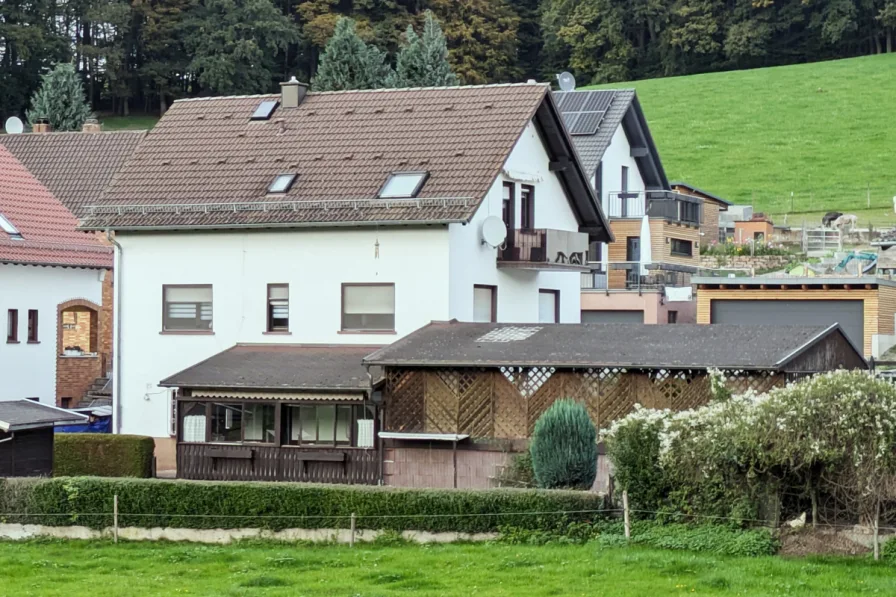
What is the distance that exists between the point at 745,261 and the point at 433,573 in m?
36.9

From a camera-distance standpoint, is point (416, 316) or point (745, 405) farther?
point (416, 316)

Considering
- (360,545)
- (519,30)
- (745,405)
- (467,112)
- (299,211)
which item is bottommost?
(360,545)

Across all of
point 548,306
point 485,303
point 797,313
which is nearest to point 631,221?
point 797,313

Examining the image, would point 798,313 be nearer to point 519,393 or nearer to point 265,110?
point 265,110

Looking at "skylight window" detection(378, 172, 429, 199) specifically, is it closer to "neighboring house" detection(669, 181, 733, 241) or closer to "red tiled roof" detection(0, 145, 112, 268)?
"red tiled roof" detection(0, 145, 112, 268)

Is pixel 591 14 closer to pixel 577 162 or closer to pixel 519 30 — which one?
pixel 519 30

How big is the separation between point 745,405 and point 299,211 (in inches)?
567

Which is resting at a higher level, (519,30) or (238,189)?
(519,30)

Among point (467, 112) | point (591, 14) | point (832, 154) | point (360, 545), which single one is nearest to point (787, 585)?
point (360, 545)

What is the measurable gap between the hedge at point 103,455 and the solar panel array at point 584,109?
21.6 metres

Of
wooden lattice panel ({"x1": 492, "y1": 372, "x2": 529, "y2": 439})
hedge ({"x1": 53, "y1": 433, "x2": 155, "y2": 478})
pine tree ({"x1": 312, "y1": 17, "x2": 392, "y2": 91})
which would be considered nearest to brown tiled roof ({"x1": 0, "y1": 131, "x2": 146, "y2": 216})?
hedge ({"x1": 53, "y1": 433, "x2": 155, "y2": 478})

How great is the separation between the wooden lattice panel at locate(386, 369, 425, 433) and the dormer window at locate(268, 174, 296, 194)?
684cm

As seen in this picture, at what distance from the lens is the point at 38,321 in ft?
133

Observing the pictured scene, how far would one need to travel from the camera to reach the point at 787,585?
2059 cm
